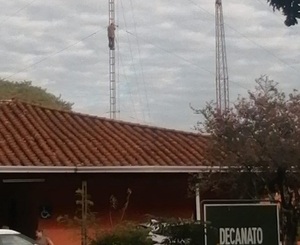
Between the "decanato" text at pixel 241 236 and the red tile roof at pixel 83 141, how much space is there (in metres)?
7.68

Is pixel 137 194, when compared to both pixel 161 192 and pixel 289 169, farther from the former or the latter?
pixel 289 169

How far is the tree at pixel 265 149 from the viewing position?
15812 millimetres

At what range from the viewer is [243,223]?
13.6 meters

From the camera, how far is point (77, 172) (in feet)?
67.4

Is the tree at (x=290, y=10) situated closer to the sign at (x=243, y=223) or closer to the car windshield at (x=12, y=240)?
the sign at (x=243, y=223)

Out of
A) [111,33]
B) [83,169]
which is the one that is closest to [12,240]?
[83,169]

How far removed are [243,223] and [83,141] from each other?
32.7ft

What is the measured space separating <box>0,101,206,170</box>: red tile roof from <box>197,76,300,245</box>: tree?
190 inches

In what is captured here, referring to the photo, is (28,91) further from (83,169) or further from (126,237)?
(126,237)

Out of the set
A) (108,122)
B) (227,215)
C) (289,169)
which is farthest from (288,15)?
(108,122)

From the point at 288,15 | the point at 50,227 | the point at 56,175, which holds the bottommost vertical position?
the point at 50,227

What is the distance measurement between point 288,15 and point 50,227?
42.0 feet

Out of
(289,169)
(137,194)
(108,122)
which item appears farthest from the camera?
(108,122)

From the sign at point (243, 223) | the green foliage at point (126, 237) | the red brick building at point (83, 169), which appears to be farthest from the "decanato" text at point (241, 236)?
the red brick building at point (83, 169)
